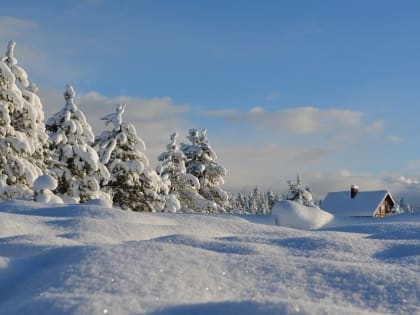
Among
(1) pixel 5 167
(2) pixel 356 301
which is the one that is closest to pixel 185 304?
(2) pixel 356 301

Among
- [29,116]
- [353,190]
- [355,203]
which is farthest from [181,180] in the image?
[353,190]

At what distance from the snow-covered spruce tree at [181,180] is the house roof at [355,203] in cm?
1590

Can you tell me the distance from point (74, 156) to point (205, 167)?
41.3 feet

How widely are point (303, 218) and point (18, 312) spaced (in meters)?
9.03

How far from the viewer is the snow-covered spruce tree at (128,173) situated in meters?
25.9

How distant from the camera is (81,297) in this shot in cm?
265

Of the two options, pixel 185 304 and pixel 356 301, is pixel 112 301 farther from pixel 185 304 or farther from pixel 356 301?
pixel 356 301

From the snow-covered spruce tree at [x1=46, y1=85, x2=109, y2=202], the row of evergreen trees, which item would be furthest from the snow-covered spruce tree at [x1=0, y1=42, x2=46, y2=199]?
the snow-covered spruce tree at [x1=46, y1=85, x2=109, y2=202]

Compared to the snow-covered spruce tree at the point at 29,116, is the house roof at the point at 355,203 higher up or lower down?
lower down

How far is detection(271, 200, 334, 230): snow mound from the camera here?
36.5 feet

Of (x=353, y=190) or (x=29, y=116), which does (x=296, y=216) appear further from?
(x=353, y=190)

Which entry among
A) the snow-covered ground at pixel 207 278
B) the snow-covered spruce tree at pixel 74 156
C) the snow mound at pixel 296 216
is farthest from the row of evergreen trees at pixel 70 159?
the snow-covered ground at pixel 207 278

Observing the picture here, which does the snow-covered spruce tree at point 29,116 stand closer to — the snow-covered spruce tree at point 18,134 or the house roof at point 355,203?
the snow-covered spruce tree at point 18,134

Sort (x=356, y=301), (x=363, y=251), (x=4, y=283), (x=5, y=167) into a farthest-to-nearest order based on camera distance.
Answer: (x=5, y=167) → (x=363, y=251) → (x=4, y=283) → (x=356, y=301)
